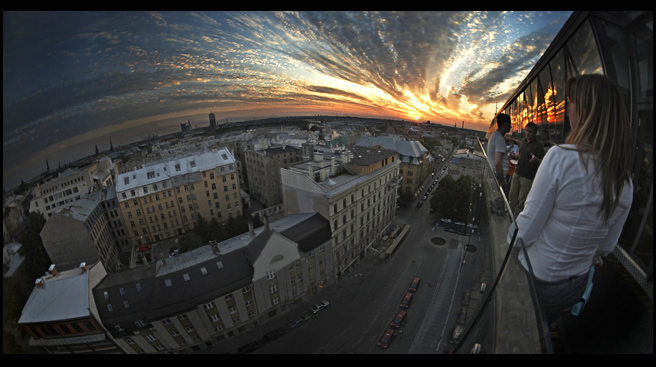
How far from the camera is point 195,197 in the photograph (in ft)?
28.3

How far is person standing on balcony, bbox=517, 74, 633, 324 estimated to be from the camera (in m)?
0.67

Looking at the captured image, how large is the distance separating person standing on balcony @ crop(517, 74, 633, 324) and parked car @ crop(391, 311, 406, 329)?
4.97m

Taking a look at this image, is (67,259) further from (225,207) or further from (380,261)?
(380,261)

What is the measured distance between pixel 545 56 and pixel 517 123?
90cm

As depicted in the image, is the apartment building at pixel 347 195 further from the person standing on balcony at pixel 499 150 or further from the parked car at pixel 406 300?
the person standing on balcony at pixel 499 150

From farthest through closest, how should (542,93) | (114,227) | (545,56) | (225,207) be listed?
(225,207) < (114,227) < (542,93) < (545,56)

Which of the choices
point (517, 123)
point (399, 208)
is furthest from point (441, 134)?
point (517, 123)

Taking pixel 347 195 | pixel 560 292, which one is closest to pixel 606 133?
pixel 560 292

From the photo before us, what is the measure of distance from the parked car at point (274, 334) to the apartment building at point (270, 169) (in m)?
7.77

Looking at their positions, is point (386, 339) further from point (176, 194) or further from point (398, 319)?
point (176, 194)

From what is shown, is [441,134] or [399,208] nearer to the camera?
[399,208]

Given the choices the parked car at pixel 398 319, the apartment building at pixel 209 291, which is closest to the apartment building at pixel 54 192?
the apartment building at pixel 209 291

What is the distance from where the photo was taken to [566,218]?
0.76 metres

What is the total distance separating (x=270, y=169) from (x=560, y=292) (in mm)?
11722
